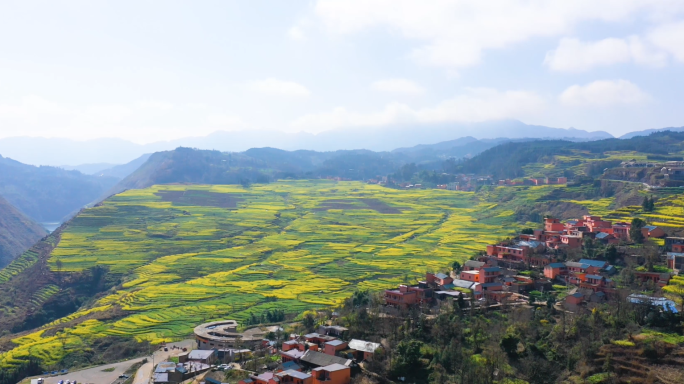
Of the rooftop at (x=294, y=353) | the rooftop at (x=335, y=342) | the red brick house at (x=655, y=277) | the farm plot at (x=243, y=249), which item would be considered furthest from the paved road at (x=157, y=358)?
the red brick house at (x=655, y=277)

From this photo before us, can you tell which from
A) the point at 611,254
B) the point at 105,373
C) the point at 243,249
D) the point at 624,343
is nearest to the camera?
the point at 624,343

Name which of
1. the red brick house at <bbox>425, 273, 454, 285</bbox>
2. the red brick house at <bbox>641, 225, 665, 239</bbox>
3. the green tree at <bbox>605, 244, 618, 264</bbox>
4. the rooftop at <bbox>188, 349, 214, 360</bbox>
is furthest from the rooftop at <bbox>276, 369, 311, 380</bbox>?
the red brick house at <bbox>641, 225, 665, 239</bbox>

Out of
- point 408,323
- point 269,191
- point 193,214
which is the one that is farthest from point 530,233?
point 269,191

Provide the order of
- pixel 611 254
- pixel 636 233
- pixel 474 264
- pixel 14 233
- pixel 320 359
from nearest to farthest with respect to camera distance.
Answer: pixel 320 359 < pixel 611 254 < pixel 474 264 < pixel 636 233 < pixel 14 233

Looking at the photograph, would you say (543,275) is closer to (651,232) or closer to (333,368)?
(651,232)

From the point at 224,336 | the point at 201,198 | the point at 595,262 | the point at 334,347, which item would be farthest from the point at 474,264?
the point at 201,198

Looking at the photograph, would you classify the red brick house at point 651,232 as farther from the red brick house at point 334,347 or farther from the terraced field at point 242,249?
the red brick house at point 334,347

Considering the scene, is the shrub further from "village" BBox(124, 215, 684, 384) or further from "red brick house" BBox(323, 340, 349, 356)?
"red brick house" BBox(323, 340, 349, 356)
